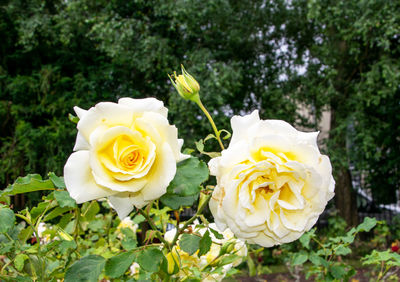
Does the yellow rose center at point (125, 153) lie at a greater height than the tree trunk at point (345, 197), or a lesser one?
greater

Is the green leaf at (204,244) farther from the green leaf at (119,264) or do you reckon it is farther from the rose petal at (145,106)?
the rose petal at (145,106)

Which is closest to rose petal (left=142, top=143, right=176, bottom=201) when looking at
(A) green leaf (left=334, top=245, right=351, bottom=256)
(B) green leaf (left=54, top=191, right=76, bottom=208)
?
(B) green leaf (left=54, top=191, right=76, bottom=208)

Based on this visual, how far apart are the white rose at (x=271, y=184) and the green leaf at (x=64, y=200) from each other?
17 cm

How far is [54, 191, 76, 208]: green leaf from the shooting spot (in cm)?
47

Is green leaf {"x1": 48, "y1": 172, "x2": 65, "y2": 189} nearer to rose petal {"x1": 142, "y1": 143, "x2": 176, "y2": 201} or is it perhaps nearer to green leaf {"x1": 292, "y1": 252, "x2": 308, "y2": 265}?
rose petal {"x1": 142, "y1": 143, "x2": 176, "y2": 201}

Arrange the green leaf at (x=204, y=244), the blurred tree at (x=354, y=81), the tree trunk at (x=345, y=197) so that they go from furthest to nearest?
1. the tree trunk at (x=345, y=197)
2. the blurred tree at (x=354, y=81)
3. the green leaf at (x=204, y=244)

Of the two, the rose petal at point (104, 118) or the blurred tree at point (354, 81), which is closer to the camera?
the rose petal at point (104, 118)

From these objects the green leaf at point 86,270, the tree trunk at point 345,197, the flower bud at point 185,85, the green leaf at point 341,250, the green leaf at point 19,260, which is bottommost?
the tree trunk at point 345,197

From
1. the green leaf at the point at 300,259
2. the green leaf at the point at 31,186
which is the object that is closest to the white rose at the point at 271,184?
the green leaf at the point at 31,186

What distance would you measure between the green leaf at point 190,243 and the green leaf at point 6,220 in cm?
22

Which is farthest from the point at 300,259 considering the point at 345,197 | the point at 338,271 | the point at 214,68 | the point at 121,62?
the point at 345,197

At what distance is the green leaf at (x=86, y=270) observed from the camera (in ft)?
1.61

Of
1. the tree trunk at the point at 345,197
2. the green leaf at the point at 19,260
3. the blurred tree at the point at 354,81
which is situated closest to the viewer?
the green leaf at the point at 19,260

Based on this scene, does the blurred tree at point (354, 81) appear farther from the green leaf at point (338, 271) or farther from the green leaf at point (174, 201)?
the green leaf at point (174, 201)
